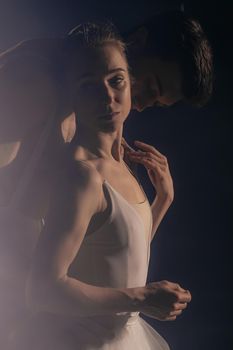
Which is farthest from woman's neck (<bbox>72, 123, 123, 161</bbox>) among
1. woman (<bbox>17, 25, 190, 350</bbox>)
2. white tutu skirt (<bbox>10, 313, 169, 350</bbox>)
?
white tutu skirt (<bbox>10, 313, 169, 350</bbox>)

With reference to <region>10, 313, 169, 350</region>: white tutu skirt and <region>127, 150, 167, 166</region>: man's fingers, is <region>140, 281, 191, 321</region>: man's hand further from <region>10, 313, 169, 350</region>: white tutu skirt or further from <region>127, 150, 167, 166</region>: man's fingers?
<region>127, 150, 167, 166</region>: man's fingers

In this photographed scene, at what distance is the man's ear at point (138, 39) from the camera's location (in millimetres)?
931

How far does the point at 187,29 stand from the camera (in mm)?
933

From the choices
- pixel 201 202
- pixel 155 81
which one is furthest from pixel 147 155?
pixel 201 202

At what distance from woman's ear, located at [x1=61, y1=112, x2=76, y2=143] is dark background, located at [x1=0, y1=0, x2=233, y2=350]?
578mm

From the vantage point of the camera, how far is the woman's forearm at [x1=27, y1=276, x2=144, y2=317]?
2.54ft

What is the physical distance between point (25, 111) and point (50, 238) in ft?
0.64

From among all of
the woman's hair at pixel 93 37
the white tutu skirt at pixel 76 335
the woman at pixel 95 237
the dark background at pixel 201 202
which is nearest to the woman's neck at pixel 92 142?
the woman at pixel 95 237

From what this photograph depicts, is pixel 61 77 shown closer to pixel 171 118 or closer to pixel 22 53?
pixel 22 53

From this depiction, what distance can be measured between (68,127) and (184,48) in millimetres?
195

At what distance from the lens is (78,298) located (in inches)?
30.9

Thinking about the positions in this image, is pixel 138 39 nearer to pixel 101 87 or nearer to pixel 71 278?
pixel 101 87

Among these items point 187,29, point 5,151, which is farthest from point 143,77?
point 5,151

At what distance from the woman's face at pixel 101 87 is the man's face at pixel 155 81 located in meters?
0.07
